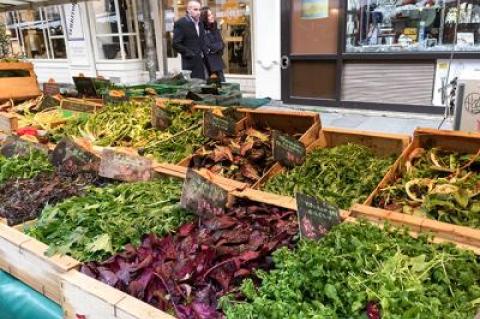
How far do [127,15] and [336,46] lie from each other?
6.73 meters

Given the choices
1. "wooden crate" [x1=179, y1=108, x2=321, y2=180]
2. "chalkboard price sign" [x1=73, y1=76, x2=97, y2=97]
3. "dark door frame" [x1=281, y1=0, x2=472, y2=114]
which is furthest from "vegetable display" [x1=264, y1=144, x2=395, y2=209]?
"dark door frame" [x1=281, y1=0, x2=472, y2=114]

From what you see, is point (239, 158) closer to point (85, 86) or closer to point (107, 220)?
point (107, 220)

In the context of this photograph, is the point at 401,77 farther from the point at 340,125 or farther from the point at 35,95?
the point at 35,95

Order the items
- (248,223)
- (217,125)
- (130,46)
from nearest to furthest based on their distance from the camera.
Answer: (248,223) < (217,125) < (130,46)

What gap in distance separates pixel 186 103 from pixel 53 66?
12.1 meters

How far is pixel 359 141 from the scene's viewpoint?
10.3ft

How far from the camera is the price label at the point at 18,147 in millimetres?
3391

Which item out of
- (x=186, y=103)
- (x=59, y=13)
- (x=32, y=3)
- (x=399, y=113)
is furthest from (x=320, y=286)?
(x=59, y=13)

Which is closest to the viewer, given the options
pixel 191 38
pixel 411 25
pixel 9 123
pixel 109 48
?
pixel 9 123

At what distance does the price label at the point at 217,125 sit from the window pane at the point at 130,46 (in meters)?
9.57

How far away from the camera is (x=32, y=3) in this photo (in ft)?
23.7

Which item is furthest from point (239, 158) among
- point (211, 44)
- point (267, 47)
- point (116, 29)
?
point (116, 29)

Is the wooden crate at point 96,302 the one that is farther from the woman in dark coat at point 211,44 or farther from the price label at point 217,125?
the woman in dark coat at point 211,44

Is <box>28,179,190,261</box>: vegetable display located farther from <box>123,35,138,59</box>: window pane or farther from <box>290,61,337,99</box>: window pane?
<box>123,35,138,59</box>: window pane
